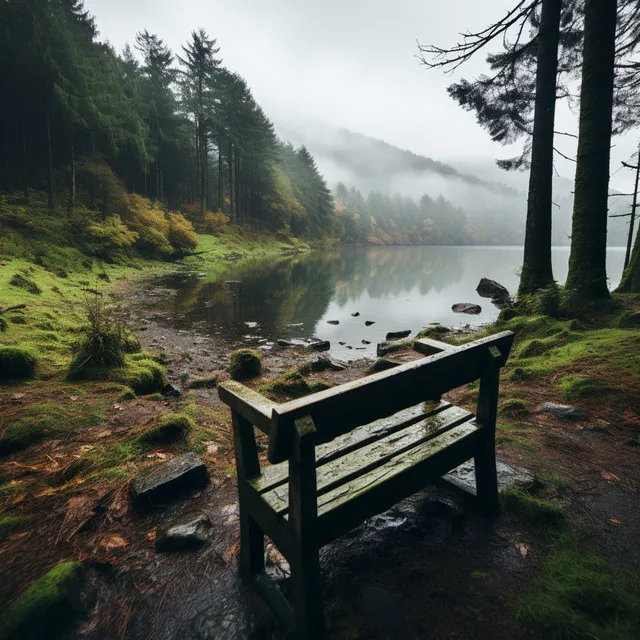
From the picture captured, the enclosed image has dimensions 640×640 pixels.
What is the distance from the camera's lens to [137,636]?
5.43ft

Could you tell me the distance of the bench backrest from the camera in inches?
55.3

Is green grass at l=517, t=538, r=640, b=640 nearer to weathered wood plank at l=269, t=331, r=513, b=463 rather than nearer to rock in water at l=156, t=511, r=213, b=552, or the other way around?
weathered wood plank at l=269, t=331, r=513, b=463

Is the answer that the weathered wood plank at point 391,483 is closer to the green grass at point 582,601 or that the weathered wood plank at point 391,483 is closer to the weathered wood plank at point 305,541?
the weathered wood plank at point 305,541

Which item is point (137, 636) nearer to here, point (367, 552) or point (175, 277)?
point (367, 552)

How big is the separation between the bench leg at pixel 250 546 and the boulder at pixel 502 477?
4.91ft

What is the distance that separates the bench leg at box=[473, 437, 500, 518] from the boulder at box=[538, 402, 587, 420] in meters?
1.93

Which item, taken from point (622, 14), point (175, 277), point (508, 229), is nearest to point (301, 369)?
point (622, 14)

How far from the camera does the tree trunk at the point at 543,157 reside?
7.64 m

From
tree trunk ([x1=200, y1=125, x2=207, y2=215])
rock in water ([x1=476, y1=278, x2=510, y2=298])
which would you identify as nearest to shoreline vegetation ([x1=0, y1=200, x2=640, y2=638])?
rock in water ([x1=476, y1=278, x2=510, y2=298])

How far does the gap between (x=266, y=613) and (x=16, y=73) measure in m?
30.1

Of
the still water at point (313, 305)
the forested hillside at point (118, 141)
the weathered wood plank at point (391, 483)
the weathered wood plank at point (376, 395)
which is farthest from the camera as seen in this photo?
the forested hillside at point (118, 141)

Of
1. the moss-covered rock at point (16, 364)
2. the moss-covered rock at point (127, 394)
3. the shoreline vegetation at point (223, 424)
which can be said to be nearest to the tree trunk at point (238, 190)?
the shoreline vegetation at point (223, 424)

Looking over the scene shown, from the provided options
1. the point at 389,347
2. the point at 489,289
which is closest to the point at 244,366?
the point at 389,347

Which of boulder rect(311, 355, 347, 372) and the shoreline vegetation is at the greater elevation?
the shoreline vegetation
